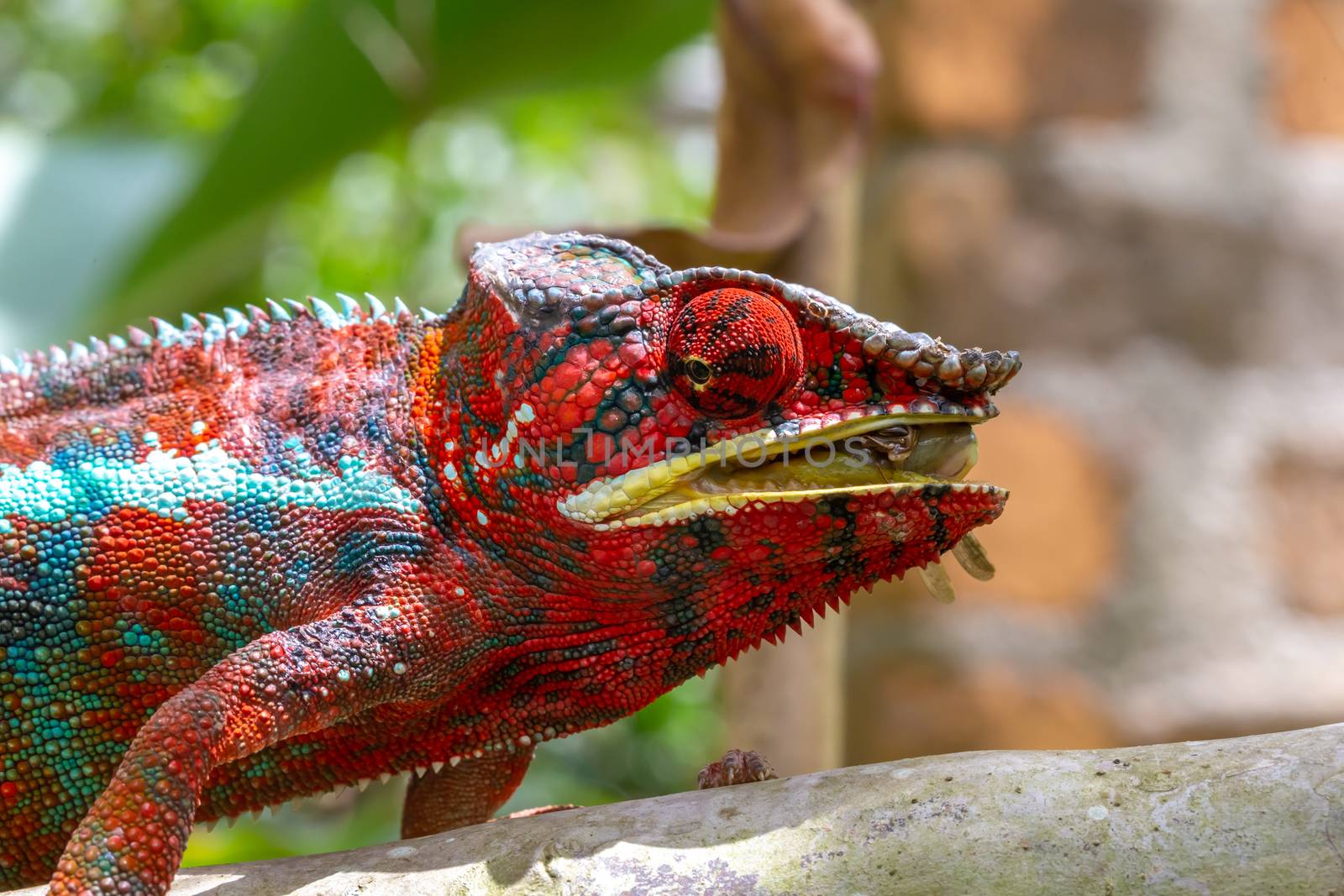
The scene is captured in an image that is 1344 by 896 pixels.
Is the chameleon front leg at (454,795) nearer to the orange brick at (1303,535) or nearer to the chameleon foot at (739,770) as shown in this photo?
the chameleon foot at (739,770)

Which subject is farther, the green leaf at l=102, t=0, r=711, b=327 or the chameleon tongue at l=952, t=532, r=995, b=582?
the green leaf at l=102, t=0, r=711, b=327

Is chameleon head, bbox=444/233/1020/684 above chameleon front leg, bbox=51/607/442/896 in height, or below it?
above

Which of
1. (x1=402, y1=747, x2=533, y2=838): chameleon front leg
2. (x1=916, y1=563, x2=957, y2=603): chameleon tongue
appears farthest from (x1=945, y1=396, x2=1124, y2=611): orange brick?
(x1=402, y1=747, x2=533, y2=838): chameleon front leg

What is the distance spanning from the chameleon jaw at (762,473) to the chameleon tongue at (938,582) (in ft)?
0.64

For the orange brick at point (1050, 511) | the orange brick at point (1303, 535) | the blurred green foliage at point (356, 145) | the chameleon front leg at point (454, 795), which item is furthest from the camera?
the blurred green foliage at point (356, 145)

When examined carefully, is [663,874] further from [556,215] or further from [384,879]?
[556,215]

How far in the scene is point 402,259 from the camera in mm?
6457

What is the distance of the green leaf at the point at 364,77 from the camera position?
4.10m

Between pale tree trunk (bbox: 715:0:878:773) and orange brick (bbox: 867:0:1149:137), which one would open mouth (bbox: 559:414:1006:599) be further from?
orange brick (bbox: 867:0:1149:137)

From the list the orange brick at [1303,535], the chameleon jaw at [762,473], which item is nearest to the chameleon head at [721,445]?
the chameleon jaw at [762,473]

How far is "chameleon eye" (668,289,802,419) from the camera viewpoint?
67.0 inches

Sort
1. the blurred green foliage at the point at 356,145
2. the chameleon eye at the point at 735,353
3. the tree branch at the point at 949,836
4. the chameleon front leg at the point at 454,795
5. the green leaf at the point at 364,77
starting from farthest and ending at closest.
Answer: the blurred green foliage at the point at 356,145, the green leaf at the point at 364,77, the chameleon front leg at the point at 454,795, the chameleon eye at the point at 735,353, the tree branch at the point at 949,836

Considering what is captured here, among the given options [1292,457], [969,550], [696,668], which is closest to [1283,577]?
[1292,457]

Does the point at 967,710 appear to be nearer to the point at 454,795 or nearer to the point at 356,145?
the point at 454,795
